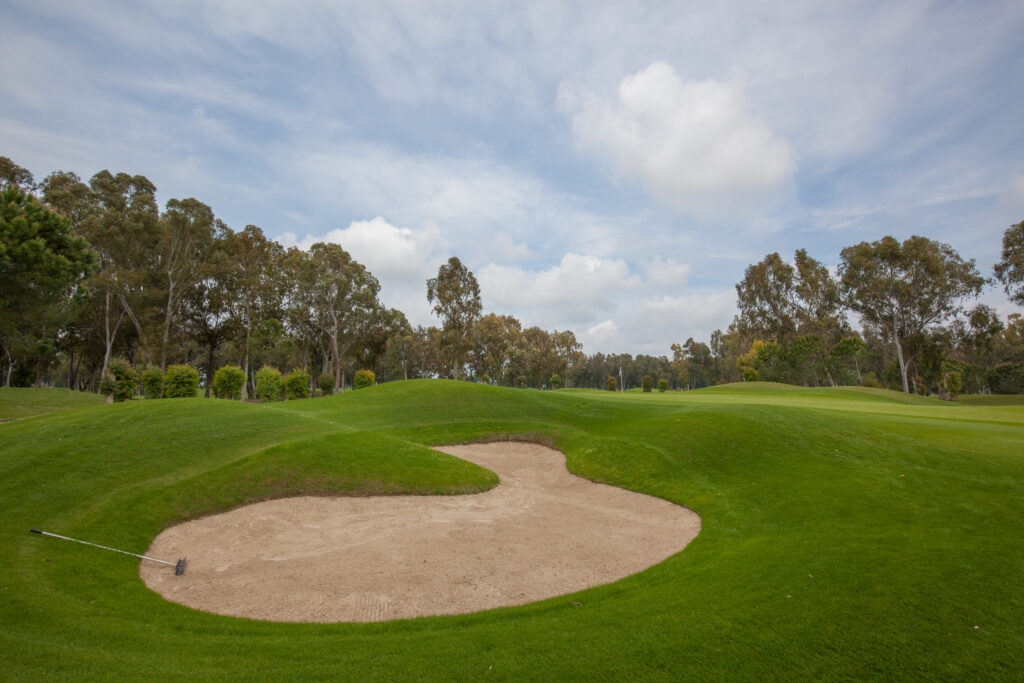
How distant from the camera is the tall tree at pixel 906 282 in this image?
55.1 meters

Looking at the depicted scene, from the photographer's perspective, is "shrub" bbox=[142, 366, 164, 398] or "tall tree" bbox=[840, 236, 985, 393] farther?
"tall tree" bbox=[840, 236, 985, 393]

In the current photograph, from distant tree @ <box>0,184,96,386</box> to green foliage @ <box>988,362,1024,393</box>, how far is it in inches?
4123

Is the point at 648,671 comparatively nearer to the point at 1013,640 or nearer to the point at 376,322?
the point at 1013,640

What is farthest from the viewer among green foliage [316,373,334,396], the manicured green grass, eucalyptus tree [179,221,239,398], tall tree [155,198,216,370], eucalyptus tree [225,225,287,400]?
eucalyptus tree [225,225,287,400]

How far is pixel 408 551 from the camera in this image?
9.50m

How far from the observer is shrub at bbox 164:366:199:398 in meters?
27.3

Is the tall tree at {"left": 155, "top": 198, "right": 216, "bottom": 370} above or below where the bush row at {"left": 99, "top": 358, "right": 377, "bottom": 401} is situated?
above

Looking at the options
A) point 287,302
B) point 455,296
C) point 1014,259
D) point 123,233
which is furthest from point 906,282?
point 123,233

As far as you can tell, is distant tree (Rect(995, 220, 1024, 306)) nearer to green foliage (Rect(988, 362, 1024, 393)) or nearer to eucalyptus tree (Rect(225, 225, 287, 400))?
green foliage (Rect(988, 362, 1024, 393))

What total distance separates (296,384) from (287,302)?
77.1 ft

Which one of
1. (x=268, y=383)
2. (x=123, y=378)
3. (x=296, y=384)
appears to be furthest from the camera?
(x=296, y=384)

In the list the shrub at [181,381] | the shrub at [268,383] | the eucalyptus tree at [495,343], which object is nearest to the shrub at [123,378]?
the shrub at [181,381]

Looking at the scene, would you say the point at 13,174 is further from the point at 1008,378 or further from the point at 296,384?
the point at 1008,378

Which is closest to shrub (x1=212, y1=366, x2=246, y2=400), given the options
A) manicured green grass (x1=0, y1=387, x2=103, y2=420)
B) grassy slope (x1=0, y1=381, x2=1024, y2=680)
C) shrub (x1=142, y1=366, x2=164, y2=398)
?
shrub (x1=142, y1=366, x2=164, y2=398)
